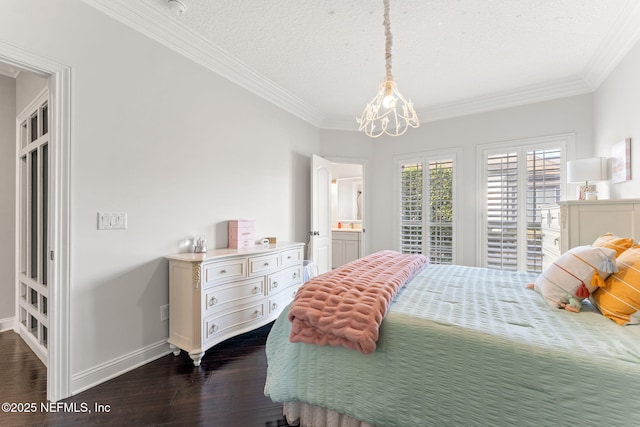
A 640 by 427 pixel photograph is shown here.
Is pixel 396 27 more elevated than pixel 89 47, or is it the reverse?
pixel 396 27

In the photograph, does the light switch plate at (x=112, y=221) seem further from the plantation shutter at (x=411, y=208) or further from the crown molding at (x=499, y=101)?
the plantation shutter at (x=411, y=208)

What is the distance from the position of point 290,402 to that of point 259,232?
82.5 inches

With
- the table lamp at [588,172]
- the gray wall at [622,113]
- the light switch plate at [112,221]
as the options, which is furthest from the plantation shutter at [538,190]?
the light switch plate at [112,221]

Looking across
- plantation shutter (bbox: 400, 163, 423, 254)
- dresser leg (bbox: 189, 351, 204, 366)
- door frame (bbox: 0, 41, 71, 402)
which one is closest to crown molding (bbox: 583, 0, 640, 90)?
plantation shutter (bbox: 400, 163, 423, 254)

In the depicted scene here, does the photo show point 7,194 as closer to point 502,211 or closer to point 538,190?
point 502,211

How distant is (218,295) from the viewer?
2.33m

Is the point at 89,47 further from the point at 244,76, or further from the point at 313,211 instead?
the point at 313,211

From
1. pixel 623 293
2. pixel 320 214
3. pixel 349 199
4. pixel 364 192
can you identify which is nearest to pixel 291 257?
pixel 320 214

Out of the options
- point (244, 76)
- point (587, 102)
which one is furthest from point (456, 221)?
point (244, 76)

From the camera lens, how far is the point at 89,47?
6.34 ft

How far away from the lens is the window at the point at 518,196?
3547mm

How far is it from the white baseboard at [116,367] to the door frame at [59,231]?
0.22 ft

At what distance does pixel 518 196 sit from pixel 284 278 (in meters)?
3.21

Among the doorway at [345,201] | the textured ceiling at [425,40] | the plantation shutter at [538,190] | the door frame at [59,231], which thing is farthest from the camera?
the doorway at [345,201]
